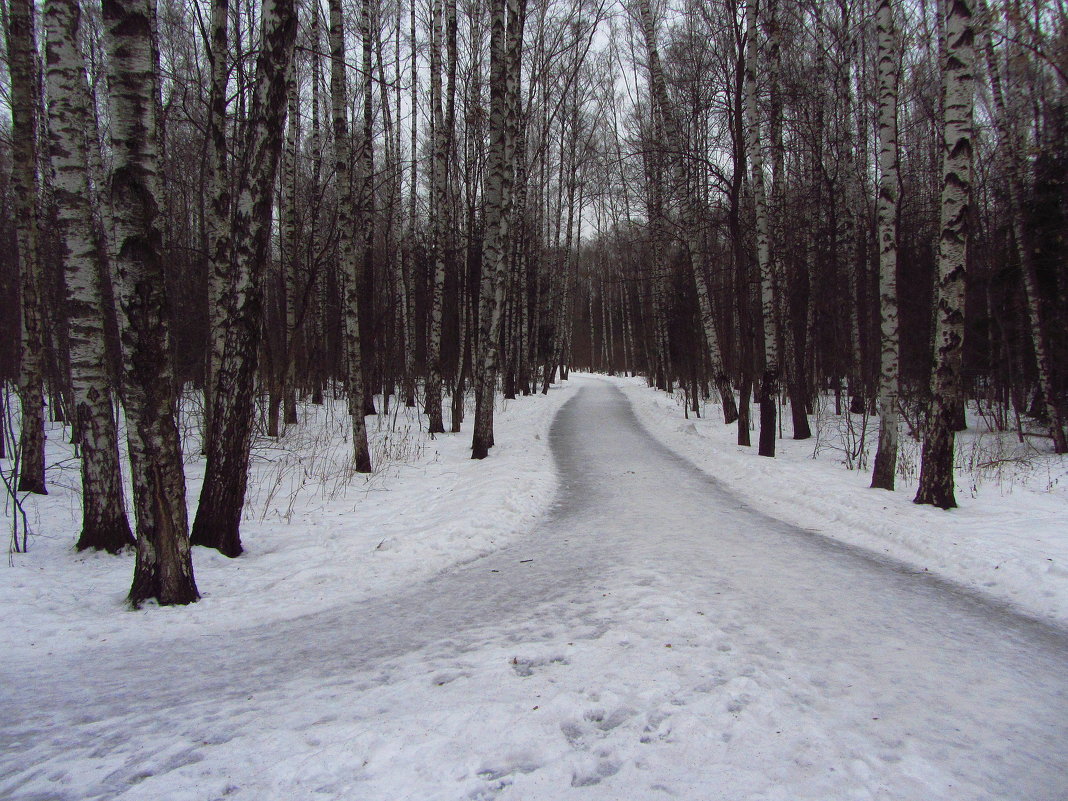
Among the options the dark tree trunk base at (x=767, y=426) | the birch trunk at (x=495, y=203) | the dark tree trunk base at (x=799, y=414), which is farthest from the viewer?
the dark tree trunk base at (x=799, y=414)

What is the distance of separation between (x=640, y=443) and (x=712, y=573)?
346 inches

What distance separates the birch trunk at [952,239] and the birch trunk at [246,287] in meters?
7.65

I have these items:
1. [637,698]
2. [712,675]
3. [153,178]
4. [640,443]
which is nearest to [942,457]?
[712,675]

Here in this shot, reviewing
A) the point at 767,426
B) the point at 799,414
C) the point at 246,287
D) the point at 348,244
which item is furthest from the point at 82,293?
the point at 799,414

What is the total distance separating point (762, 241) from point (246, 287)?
388 inches

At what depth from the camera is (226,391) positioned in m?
5.44

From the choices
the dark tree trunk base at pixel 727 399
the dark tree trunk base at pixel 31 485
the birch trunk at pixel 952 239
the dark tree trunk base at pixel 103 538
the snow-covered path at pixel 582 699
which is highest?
the birch trunk at pixel 952 239

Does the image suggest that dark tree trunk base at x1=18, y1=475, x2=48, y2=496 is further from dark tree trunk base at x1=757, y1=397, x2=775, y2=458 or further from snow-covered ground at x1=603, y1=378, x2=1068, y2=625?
dark tree trunk base at x1=757, y1=397, x2=775, y2=458

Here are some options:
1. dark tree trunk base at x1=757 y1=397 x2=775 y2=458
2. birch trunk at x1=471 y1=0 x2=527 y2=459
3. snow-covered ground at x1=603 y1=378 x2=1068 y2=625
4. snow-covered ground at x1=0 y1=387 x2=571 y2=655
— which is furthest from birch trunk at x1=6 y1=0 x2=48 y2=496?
dark tree trunk base at x1=757 y1=397 x2=775 y2=458

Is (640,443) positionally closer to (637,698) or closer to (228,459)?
(228,459)

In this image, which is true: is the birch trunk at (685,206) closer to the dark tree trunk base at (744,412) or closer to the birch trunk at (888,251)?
the dark tree trunk base at (744,412)

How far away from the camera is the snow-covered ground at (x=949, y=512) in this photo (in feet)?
16.1

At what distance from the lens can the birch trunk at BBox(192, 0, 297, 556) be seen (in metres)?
5.44

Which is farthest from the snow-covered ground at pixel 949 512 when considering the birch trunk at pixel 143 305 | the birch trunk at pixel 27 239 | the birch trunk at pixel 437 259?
the birch trunk at pixel 27 239
